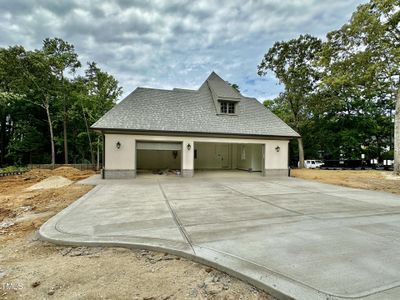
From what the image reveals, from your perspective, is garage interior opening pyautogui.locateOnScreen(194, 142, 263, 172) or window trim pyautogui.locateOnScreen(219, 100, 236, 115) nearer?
window trim pyautogui.locateOnScreen(219, 100, 236, 115)

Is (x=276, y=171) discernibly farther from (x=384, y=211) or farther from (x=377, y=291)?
(x=377, y=291)

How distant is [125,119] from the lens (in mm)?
13047

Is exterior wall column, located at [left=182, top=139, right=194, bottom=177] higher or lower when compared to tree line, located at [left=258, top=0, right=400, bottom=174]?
lower

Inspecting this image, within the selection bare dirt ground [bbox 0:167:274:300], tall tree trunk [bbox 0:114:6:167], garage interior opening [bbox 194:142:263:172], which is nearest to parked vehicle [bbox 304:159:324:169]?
garage interior opening [bbox 194:142:263:172]

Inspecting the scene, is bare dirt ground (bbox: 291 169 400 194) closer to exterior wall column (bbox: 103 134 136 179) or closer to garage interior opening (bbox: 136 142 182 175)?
garage interior opening (bbox: 136 142 182 175)

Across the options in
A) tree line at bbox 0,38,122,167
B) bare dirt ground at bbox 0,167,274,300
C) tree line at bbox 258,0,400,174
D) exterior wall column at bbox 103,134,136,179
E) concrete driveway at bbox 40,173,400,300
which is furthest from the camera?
tree line at bbox 0,38,122,167

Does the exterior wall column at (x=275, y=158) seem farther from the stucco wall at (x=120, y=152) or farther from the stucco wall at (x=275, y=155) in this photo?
the stucco wall at (x=120, y=152)

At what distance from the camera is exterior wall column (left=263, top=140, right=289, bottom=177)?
1478 centimetres

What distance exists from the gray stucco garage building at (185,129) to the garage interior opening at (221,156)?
0.77ft

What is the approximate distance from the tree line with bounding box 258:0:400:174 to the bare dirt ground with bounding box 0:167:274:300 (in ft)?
58.3

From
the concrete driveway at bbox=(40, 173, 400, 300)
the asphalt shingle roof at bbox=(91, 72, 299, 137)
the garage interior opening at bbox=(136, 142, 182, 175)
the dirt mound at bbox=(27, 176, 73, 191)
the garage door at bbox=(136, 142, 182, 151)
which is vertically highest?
the asphalt shingle roof at bbox=(91, 72, 299, 137)

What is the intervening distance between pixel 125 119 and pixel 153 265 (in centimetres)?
1118

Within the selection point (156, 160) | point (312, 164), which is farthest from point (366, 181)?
point (312, 164)

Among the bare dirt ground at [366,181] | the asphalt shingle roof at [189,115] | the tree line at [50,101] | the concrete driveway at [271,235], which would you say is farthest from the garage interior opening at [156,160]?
the concrete driveway at [271,235]
